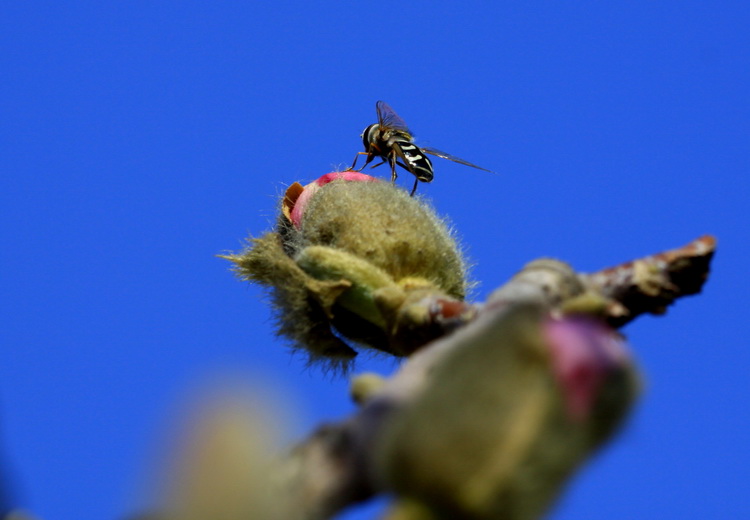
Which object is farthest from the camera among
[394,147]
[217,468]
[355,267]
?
[394,147]

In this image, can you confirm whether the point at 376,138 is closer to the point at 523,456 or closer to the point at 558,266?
the point at 558,266

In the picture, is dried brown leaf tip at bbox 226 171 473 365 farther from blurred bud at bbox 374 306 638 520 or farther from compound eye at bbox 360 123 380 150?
compound eye at bbox 360 123 380 150

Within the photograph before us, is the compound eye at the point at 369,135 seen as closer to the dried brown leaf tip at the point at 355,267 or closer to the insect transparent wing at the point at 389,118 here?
the insect transparent wing at the point at 389,118

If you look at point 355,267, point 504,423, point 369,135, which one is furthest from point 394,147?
point 504,423

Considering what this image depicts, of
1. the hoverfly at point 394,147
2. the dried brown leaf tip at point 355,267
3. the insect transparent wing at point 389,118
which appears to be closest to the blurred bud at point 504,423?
the dried brown leaf tip at point 355,267

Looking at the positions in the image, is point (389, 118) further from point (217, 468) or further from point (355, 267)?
point (217, 468)

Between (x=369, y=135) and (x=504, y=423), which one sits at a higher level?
(x=369, y=135)
